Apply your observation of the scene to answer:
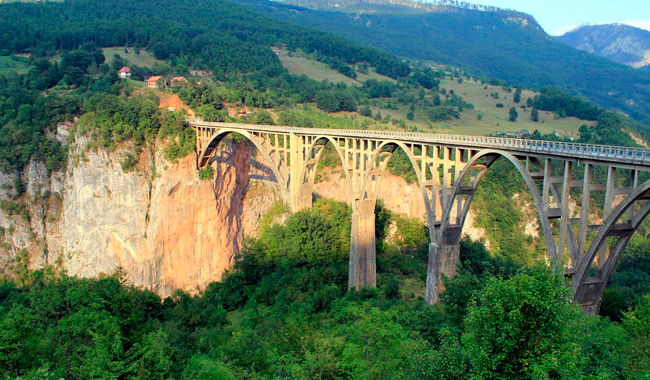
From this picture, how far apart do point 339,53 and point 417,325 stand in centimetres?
12025

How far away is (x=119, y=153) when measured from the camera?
5166 centimetres

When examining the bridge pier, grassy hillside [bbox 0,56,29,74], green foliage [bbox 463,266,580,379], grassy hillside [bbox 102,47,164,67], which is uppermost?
grassy hillside [bbox 102,47,164,67]

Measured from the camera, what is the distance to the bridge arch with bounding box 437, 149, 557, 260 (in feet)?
69.0

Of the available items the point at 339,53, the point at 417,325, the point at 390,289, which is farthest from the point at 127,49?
the point at 417,325

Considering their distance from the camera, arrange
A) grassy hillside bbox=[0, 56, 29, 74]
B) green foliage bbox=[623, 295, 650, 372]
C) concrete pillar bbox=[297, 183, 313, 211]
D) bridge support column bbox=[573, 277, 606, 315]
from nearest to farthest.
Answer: green foliage bbox=[623, 295, 650, 372] → bridge support column bbox=[573, 277, 606, 315] → concrete pillar bbox=[297, 183, 313, 211] → grassy hillside bbox=[0, 56, 29, 74]

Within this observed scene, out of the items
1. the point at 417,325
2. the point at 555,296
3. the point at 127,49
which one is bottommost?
the point at 417,325

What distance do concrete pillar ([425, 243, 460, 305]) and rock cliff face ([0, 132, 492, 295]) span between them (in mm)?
27386

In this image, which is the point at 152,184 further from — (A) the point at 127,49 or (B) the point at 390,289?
(A) the point at 127,49

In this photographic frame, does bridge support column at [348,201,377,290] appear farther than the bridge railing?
Yes

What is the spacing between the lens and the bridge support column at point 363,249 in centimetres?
3684

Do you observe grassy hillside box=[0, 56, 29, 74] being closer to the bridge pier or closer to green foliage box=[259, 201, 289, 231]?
green foliage box=[259, 201, 289, 231]

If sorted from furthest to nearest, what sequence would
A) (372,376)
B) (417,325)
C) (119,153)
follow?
(119,153)
(417,325)
(372,376)

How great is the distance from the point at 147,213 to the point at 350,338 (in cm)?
3716

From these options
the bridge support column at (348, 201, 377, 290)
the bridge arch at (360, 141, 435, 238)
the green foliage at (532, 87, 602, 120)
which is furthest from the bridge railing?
the green foliage at (532, 87, 602, 120)
